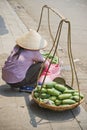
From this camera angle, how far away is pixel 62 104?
17.1 feet

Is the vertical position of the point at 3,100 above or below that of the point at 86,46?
above

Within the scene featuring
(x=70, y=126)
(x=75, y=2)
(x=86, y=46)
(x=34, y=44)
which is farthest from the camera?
(x=75, y=2)

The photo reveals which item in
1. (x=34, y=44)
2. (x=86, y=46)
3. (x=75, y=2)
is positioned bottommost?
(x=75, y=2)

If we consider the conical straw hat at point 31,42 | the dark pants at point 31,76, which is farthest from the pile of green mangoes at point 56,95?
the conical straw hat at point 31,42

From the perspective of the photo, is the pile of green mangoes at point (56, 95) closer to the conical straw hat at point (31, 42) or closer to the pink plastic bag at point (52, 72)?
the pink plastic bag at point (52, 72)

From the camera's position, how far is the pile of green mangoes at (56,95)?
205 inches

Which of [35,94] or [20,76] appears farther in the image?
[20,76]

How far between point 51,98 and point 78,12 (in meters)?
9.73

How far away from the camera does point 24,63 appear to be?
5.83 metres

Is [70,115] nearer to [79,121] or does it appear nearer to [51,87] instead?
[79,121]

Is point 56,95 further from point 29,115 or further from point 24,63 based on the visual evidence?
point 24,63

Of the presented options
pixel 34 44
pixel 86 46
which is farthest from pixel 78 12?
pixel 34 44

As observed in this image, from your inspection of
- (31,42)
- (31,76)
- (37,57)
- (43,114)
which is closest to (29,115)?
(43,114)

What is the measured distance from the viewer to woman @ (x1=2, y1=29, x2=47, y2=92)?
5.80 meters
